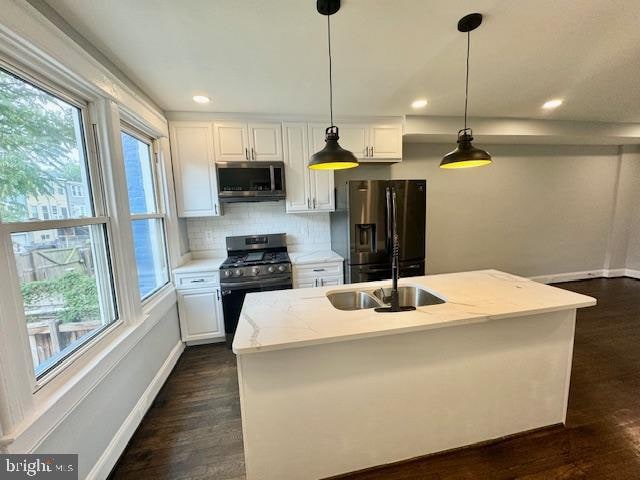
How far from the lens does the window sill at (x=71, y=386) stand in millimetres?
989

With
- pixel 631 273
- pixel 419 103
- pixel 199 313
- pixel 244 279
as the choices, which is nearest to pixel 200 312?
pixel 199 313

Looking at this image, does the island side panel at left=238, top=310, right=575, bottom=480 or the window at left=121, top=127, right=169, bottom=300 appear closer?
the island side panel at left=238, top=310, right=575, bottom=480

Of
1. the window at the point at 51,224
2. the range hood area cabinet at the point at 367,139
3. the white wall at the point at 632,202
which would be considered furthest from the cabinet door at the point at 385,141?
the white wall at the point at 632,202

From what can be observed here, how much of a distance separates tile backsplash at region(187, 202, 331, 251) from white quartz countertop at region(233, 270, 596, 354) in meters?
1.70

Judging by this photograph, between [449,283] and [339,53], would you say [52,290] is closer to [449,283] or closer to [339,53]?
[339,53]

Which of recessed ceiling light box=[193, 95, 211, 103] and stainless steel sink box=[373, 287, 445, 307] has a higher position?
recessed ceiling light box=[193, 95, 211, 103]

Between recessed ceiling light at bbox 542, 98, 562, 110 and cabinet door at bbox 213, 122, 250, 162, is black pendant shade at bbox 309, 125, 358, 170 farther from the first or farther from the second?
recessed ceiling light at bbox 542, 98, 562, 110

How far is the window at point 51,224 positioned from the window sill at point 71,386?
8cm

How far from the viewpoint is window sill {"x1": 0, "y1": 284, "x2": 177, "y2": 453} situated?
0.99m

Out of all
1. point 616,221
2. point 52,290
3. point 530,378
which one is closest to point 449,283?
point 530,378

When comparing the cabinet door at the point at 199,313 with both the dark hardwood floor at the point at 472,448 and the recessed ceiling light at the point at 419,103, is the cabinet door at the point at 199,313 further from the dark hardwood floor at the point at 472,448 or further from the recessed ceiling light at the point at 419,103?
the recessed ceiling light at the point at 419,103

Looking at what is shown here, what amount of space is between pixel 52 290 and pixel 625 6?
11.4ft

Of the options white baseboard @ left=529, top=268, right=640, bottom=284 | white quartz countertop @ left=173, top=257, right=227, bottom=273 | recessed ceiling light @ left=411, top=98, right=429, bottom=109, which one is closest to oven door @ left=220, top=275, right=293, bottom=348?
white quartz countertop @ left=173, top=257, right=227, bottom=273

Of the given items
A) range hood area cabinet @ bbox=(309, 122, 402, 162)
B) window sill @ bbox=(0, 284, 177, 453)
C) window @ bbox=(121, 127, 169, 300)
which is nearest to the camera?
window sill @ bbox=(0, 284, 177, 453)
